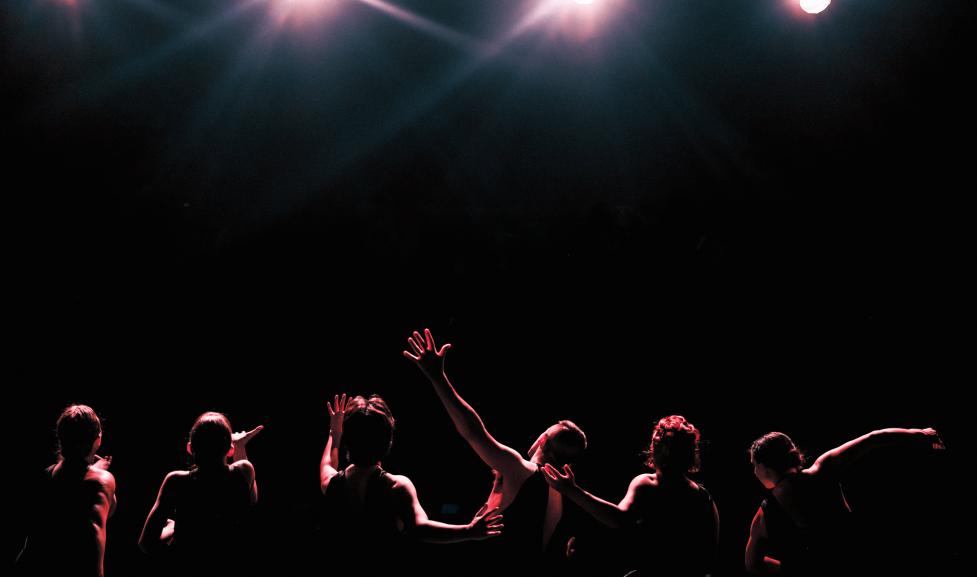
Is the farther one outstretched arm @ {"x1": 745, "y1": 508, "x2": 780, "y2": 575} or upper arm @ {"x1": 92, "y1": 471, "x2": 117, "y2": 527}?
outstretched arm @ {"x1": 745, "y1": 508, "x2": 780, "y2": 575}

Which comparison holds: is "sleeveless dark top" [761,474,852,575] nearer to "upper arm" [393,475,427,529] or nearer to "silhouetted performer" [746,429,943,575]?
"silhouetted performer" [746,429,943,575]

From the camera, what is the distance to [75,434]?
213 cm

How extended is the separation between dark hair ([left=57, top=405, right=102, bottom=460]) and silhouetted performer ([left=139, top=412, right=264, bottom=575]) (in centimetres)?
41

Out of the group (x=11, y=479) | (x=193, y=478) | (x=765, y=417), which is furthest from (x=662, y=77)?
(x=11, y=479)

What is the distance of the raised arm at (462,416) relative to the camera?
1.96 meters

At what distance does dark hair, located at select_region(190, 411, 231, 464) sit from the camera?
6.65ft

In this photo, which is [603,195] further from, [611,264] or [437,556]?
[437,556]

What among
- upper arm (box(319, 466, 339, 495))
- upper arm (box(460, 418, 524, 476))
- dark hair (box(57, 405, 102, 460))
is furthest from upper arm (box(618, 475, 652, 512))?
dark hair (box(57, 405, 102, 460))

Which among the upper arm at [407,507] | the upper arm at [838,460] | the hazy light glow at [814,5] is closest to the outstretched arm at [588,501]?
the upper arm at [407,507]

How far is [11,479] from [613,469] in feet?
13.5

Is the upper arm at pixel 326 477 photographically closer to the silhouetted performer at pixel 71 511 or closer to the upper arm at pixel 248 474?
the upper arm at pixel 248 474

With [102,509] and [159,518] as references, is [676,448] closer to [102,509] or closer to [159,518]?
[159,518]

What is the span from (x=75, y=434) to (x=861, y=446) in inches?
128

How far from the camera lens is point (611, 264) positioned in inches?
196
